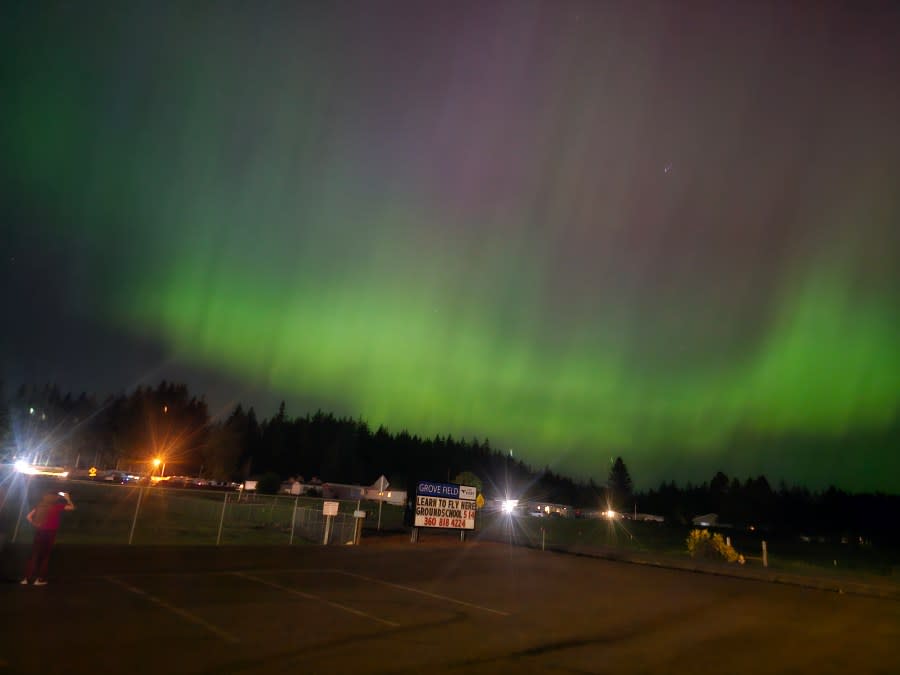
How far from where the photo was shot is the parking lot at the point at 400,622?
855 cm

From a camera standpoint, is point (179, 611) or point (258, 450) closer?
point (179, 611)

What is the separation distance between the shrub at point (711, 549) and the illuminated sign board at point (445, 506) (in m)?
12.4

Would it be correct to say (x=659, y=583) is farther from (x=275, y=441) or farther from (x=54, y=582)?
(x=275, y=441)

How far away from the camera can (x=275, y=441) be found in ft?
478

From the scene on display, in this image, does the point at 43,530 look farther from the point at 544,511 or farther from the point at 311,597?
the point at 544,511

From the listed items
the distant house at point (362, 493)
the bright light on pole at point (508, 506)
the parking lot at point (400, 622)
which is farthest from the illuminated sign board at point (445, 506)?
the distant house at point (362, 493)

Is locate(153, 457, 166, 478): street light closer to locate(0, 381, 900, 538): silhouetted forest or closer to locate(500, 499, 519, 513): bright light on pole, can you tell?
locate(0, 381, 900, 538): silhouetted forest

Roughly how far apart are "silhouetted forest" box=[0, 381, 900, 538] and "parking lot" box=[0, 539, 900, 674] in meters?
85.9

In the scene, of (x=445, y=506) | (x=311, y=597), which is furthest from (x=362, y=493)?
(x=311, y=597)

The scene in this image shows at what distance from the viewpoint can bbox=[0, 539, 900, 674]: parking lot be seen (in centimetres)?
855

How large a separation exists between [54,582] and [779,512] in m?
164

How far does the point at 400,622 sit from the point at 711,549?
25755 mm

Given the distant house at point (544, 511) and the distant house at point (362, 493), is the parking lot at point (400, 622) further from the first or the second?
the distant house at point (362, 493)

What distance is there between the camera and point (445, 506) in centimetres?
2980
